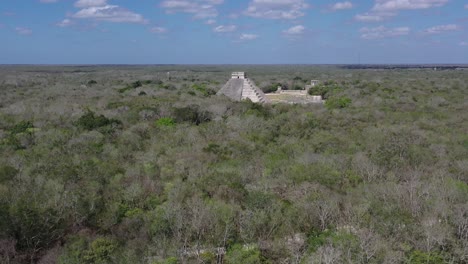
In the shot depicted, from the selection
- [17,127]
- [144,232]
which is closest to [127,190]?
[144,232]

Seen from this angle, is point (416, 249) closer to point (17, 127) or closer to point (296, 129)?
point (296, 129)

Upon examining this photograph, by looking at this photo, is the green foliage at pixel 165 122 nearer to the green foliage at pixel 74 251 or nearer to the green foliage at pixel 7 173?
the green foliage at pixel 7 173

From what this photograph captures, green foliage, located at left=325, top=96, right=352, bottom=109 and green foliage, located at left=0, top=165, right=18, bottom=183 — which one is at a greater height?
green foliage, located at left=325, top=96, right=352, bottom=109

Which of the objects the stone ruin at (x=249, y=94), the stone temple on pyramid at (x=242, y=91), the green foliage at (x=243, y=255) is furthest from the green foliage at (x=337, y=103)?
the green foliage at (x=243, y=255)

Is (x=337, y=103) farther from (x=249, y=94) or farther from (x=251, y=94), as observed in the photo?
(x=249, y=94)

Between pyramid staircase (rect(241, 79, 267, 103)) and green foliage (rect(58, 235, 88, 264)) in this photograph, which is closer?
green foliage (rect(58, 235, 88, 264))

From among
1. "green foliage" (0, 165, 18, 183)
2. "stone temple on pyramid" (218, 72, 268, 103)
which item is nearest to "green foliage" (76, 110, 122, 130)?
"green foliage" (0, 165, 18, 183)

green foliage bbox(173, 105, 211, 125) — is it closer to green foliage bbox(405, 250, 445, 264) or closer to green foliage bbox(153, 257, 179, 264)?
green foliage bbox(153, 257, 179, 264)
